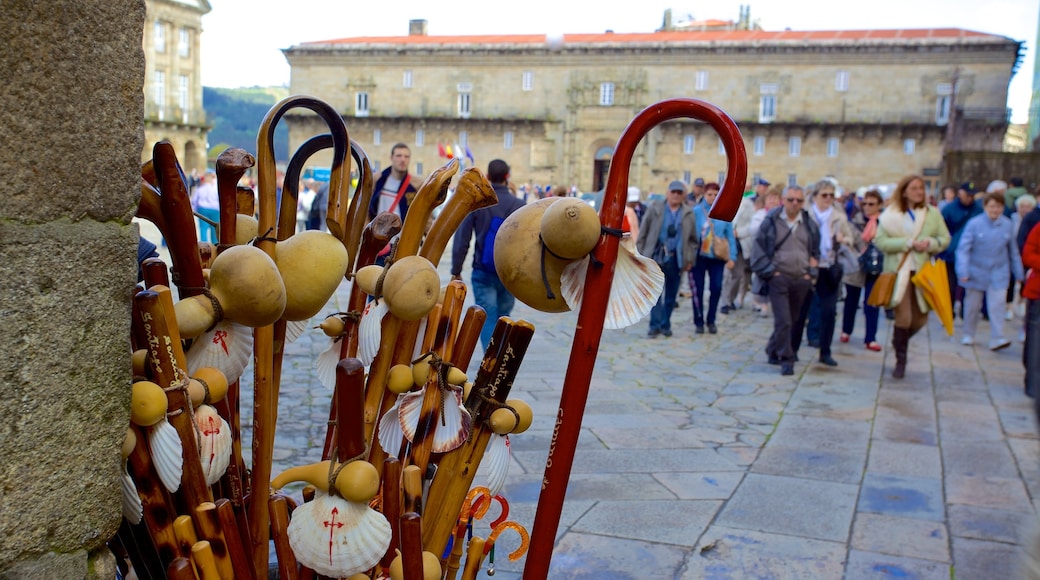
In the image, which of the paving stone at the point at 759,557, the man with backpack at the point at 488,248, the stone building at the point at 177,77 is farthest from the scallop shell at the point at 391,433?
the stone building at the point at 177,77

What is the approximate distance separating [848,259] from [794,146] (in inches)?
1567

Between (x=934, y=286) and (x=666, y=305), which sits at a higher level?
(x=934, y=286)

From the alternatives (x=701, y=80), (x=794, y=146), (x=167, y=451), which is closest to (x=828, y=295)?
(x=167, y=451)

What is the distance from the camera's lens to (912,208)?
7879 millimetres

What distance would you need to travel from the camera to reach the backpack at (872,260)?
817cm

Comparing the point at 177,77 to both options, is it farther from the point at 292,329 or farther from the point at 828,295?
the point at 292,329

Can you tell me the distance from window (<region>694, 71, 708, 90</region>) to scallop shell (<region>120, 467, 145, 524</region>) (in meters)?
46.5

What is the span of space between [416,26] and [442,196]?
55.9 metres

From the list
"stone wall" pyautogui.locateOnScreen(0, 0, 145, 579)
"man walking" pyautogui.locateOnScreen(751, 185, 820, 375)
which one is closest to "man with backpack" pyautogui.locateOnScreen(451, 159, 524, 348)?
"man walking" pyautogui.locateOnScreen(751, 185, 820, 375)

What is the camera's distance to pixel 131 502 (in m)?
1.41

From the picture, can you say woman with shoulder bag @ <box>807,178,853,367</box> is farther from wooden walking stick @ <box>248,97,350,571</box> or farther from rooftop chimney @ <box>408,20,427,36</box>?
rooftop chimney @ <box>408,20,427,36</box>

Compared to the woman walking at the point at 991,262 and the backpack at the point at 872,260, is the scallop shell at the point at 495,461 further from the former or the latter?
the woman walking at the point at 991,262

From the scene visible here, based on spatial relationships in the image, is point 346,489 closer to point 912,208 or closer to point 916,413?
point 916,413

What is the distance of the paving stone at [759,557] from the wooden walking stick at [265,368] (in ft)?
6.06
